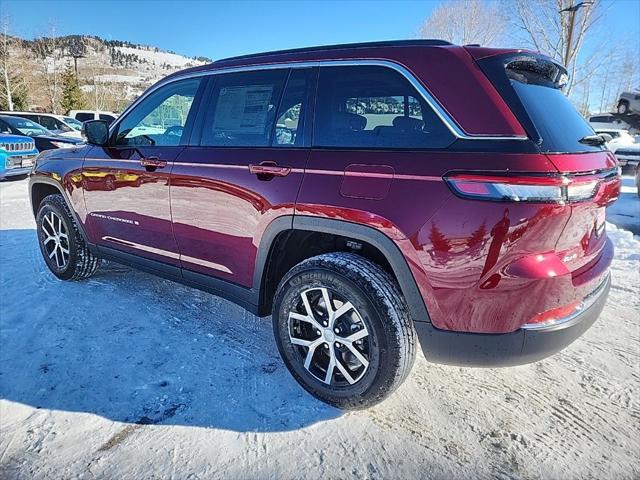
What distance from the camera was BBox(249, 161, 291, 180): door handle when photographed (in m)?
2.34

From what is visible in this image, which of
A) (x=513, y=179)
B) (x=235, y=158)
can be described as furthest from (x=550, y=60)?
(x=235, y=158)

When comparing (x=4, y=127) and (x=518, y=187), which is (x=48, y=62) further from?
(x=518, y=187)

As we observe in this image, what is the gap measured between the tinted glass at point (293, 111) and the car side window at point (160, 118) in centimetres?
87

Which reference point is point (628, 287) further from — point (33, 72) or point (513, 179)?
point (33, 72)

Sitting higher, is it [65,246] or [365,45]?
[365,45]

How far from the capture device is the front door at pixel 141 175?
3.01 metres

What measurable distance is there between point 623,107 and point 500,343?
25.9m

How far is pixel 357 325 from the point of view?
86.9 inches

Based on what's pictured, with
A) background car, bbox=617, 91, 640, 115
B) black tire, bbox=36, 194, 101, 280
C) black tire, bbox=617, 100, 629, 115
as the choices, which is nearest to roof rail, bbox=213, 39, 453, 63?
black tire, bbox=36, 194, 101, 280

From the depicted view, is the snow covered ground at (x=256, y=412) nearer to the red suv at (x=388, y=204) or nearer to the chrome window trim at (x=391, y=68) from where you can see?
the red suv at (x=388, y=204)

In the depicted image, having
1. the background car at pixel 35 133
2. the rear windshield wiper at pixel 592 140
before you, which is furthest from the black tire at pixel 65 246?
the background car at pixel 35 133

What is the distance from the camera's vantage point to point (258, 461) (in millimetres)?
1937

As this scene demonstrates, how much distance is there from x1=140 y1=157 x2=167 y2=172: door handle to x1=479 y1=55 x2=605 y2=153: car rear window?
2.16 m

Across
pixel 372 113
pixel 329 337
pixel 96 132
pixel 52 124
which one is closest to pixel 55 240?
pixel 96 132
